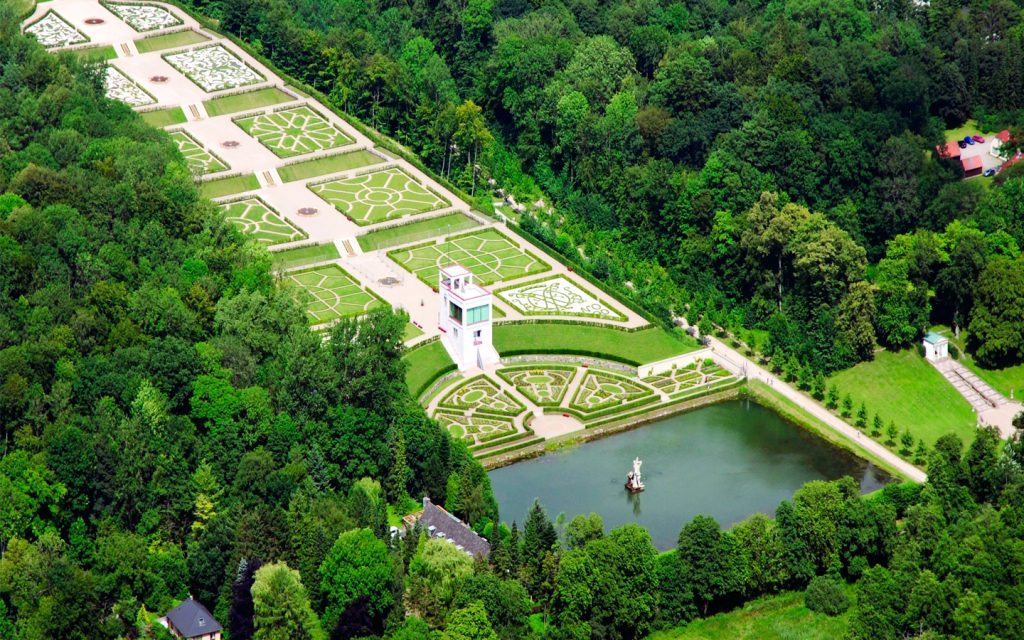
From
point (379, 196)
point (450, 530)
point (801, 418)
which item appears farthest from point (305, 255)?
point (450, 530)

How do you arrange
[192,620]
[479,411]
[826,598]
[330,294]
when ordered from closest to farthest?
[192,620] → [826,598] → [479,411] → [330,294]

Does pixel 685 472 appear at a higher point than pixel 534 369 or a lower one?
lower

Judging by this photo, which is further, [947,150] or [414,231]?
[414,231]

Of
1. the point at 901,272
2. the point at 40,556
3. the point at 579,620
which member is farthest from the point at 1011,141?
the point at 40,556

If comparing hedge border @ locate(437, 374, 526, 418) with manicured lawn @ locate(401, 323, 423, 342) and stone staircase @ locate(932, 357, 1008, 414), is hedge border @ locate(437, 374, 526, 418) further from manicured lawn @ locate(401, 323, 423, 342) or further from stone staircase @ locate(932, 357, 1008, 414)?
stone staircase @ locate(932, 357, 1008, 414)

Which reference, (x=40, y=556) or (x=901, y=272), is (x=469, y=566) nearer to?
(x=40, y=556)

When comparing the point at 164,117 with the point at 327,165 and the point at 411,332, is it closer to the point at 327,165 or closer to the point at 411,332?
the point at 327,165

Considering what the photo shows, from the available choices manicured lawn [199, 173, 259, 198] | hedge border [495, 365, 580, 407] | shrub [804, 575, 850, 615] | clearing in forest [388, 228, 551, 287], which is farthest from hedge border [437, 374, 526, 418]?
manicured lawn [199, 173, 259, 198]

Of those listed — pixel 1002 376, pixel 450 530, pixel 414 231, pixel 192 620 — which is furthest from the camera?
pixel 414 231
